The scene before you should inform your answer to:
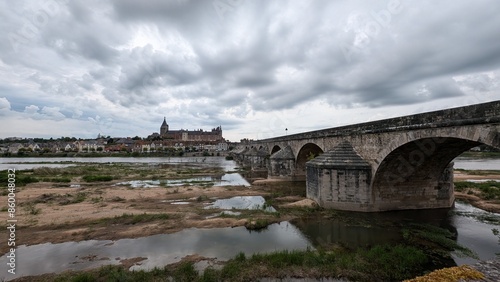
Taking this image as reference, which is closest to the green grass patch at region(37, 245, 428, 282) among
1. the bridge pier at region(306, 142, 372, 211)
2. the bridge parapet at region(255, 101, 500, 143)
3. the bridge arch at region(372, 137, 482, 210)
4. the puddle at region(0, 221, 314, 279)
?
the puddle at region(0, 221, 314, 279)

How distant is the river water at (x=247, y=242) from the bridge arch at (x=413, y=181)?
153cm

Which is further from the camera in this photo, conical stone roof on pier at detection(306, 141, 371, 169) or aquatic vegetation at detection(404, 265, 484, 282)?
conical stone roof on pier at detection(306, 141, 371, 169)

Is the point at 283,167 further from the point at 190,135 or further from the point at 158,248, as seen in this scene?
the point at 190,135

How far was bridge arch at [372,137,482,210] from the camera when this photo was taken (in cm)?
1455

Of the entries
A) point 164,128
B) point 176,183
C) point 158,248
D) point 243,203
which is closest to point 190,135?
point 164,128

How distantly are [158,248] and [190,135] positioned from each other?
507ft

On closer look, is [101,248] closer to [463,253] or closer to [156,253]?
[156,253]

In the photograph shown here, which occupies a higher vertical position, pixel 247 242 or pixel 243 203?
pixel 247 242

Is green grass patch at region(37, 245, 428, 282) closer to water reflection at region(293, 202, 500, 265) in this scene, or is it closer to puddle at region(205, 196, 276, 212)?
water reflection at region(293, 202, 500, 265)

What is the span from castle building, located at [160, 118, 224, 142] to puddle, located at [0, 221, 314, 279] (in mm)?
147799

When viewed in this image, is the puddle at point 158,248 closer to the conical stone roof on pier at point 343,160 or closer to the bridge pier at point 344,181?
the bridge pier at point 344,181

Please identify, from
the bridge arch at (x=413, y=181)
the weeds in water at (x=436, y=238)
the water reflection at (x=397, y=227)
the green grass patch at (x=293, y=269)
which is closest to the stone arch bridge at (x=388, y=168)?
the bridge arch at (x=413, y=181)

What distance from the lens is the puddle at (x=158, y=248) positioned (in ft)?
29.2

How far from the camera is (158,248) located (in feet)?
33.9
